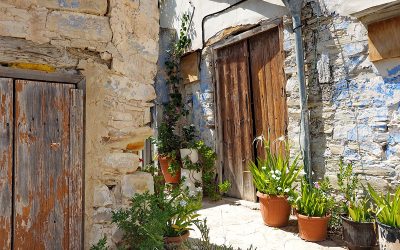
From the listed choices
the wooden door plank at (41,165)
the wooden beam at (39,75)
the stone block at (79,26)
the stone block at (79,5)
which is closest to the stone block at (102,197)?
the wooden door plank at (41,165)

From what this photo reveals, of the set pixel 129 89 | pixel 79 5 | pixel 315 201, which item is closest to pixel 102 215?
pixel 129 89

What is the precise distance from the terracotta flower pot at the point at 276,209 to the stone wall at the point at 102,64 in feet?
5.94

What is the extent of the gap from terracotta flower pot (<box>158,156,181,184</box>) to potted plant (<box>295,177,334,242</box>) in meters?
2.94

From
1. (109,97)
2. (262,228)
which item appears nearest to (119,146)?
(109,97)

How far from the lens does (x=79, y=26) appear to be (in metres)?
2.35

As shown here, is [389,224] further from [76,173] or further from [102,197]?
[76,173]

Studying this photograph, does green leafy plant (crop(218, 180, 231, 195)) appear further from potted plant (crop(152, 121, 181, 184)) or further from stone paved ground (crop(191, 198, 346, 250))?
potted plant (crop(152, 121, 181, 184))

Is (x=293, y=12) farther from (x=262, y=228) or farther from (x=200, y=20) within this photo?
(x=262, y=228)

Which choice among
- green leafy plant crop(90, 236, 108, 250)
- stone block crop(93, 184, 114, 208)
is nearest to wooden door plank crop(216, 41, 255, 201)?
stone block crop(93, 184, 114, 208)

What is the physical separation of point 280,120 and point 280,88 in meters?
0.48

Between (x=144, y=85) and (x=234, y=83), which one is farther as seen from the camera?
(x=234, y=83)

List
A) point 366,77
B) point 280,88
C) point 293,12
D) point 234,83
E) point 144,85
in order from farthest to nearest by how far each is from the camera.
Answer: point 234,83 → point 280,88 → point 293,12 → point 366,77 → point 144,85

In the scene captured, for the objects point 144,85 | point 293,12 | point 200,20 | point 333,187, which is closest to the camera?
point 144,85

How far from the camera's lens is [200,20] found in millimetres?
6070
